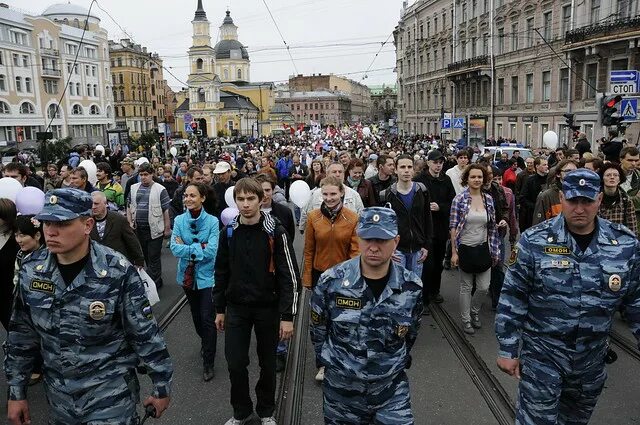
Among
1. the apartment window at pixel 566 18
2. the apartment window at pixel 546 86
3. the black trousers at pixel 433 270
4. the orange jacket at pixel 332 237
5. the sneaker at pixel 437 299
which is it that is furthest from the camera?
the apartment window at pixel 546 86

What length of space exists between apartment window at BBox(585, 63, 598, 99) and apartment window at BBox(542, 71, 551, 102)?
462 cm

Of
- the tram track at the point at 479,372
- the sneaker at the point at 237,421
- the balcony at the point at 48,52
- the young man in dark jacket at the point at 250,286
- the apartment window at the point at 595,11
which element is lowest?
the tram track at the point at 479,372

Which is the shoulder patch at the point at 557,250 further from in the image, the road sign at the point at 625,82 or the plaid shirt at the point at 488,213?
the road sign at the point at 625,82

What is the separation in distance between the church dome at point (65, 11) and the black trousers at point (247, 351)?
280 ft

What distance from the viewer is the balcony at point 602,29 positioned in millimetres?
26047

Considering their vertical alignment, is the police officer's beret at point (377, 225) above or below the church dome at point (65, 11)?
below

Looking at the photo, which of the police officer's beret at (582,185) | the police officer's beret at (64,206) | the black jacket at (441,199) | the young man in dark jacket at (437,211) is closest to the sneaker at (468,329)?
the young man in dark jacket at (437,211)

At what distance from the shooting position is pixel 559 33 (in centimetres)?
3369

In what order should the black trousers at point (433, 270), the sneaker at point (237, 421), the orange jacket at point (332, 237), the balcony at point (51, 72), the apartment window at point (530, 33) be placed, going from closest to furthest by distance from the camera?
the sneaker at point (237, 421), the orange jacket at point (332, 237), the black trousers at point (433, 270), the apartment window at point (530, 33), the balcony at point (51, 72)

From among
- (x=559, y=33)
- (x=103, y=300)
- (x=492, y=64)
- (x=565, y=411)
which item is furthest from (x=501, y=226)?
(x=492, y=64)

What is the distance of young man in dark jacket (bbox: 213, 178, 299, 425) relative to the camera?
427cm

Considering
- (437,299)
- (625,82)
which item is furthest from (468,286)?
(625,82)

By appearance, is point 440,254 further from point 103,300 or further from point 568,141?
point 568,141

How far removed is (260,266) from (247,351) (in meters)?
0.74
